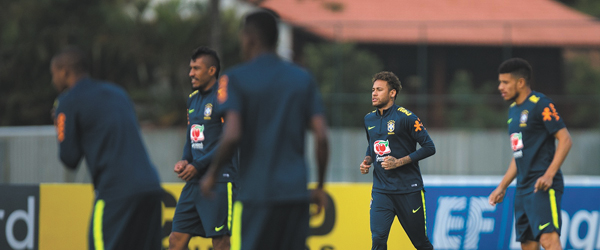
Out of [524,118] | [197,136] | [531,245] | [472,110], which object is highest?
[472,110]

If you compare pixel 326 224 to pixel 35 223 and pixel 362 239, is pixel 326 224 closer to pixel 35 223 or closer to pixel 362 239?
pixel 362 239

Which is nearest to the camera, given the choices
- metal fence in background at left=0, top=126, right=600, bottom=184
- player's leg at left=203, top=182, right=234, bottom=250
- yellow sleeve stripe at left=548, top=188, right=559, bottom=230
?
player's leg at left=203, top=182, right=234, bottom=250

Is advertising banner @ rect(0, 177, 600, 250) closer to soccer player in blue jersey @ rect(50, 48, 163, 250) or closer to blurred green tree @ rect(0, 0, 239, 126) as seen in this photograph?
soccer player in blue jersey @ rect(50, 48, 163, 250)

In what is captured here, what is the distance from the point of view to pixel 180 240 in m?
6.77

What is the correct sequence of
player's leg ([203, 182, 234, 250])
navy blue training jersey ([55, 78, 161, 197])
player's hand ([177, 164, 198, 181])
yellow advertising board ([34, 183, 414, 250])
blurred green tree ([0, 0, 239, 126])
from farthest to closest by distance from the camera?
blurred green tree ([0, 0, 239, 126]), yellow advertising board ([34, 183, 414, 250]), player's leg ([203, 182, 234, 250]), player's hand ([177, 164, 198, 181]), navy blue training jersey ([55, 78, 161, 197])

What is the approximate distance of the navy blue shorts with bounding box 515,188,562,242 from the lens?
22.4 feet

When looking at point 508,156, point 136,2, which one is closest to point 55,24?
point 136,2

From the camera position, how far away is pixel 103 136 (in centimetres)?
478

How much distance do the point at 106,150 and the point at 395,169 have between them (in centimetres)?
328

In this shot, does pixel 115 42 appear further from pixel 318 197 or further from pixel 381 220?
pixel 318 197

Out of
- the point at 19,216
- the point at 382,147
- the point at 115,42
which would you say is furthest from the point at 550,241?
the point at 115,42

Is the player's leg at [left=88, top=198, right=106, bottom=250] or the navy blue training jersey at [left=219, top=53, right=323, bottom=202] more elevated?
the navy blue training jersey at [left=219, top=53, right=323, bottom=202]

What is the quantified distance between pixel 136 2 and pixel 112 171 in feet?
76.7

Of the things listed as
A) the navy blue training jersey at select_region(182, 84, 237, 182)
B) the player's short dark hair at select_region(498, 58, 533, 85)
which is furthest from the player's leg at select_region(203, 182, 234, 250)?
the player's short dark hair at select_region(498, 58, 533, 85)
